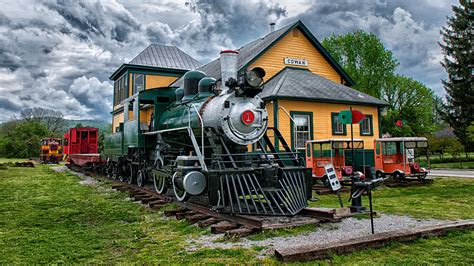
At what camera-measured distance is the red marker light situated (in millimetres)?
7688

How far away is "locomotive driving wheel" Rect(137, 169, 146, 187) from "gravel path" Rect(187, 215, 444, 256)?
21.3 ft

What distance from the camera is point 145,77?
92.4 feet

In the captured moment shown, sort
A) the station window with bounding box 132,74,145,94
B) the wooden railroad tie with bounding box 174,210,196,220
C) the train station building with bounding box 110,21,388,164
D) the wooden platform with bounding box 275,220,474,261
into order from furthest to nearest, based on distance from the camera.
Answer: the station window with bounding box 132,74,145,94
the train station building with bounding box 110,21,388,164
the wooden railroad tie with bounding box 174,210,196,220
the wooden platform with bounding box 275,220,474,261

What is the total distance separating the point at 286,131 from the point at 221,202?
10082 mm

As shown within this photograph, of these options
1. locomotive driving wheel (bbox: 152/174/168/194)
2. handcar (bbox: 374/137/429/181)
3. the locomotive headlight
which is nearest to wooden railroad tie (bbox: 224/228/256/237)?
the locomotive headlight

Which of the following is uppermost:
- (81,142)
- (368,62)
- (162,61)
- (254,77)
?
(368,62)

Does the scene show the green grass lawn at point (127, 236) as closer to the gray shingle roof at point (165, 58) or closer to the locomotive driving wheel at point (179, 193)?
the locomotive driving wheel at point (179, 193)

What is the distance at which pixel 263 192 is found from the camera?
264 inches

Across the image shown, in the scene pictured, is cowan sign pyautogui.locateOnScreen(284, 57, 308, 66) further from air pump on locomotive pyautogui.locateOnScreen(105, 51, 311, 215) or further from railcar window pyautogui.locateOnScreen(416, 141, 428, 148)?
air pump on locomotive pyautogui.locateOnScreen(105, 51, 311, 215)

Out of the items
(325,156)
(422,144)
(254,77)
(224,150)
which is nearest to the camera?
(254,77)

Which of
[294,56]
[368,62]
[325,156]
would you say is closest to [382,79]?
[368,62]

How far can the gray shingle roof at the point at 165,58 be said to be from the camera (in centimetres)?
2898

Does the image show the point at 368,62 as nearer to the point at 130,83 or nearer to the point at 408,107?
the point at 408,107

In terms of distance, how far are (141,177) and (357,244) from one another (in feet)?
28.5
